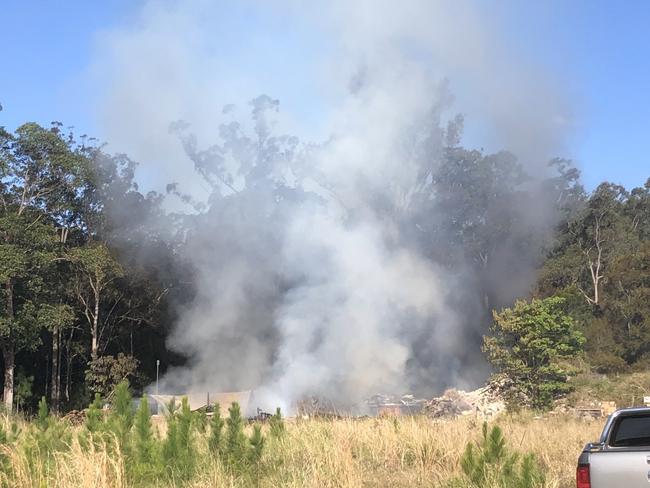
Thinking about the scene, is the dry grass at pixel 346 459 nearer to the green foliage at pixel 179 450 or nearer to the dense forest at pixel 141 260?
the green foliage at pixel 179 450

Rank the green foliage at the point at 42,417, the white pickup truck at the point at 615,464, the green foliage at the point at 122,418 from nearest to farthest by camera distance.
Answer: the white pickup truck at the point at 615,464, the green foliage at the point at 122,418, the green foliage at the point at 42,417

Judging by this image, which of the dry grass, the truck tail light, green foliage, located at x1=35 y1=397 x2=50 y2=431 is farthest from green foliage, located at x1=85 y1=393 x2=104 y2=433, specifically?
the truck tail light

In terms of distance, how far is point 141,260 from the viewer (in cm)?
4081

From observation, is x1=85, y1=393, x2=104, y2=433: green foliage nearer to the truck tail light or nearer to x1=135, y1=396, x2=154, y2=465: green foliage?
x1=135, y1=396, x2=154, y2=465: green foliage

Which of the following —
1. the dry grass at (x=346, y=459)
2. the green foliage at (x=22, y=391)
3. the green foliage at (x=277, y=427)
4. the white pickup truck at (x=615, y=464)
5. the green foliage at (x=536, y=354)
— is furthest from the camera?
the green foliage at (x=22, y=391)

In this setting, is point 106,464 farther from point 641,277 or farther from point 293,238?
point 641,277

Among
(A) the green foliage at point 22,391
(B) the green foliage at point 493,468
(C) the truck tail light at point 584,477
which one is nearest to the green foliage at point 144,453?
(B) the green foliage at point 493,468

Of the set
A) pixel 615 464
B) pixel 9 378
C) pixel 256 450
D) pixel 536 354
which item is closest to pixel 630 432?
pixel 615 464

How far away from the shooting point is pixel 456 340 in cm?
3806

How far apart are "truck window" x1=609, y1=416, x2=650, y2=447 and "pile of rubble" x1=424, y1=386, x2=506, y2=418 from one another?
20058 millimetres

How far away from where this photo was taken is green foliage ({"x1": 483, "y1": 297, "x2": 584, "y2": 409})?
28.5 m

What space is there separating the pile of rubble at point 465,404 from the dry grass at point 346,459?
1256 cm

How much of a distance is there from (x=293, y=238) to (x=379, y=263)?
403 centimetres

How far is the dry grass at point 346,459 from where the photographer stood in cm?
746
